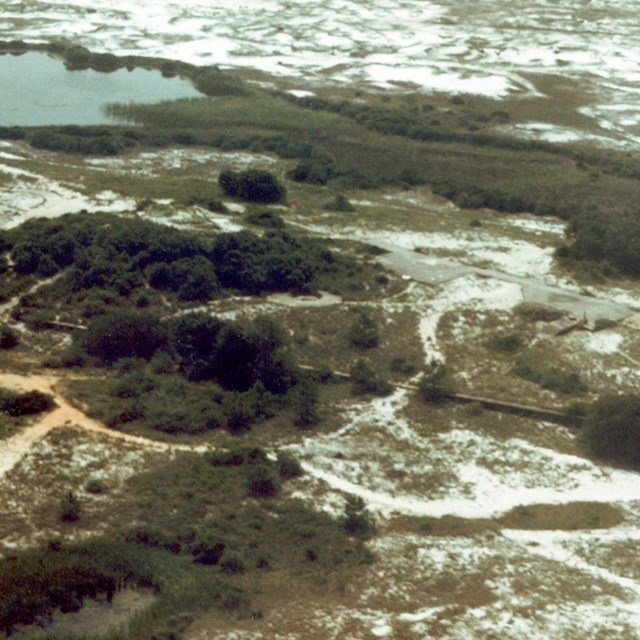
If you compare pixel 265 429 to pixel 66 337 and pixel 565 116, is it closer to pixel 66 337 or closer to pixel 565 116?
pixel 66 337

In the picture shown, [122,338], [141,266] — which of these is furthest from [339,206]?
[122,338]

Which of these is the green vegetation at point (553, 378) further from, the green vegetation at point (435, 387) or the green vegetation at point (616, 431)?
the green vegetation at point (616, 431)

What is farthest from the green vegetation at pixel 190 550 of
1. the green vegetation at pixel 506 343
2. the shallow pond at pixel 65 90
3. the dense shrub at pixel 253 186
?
the shallow pond at pixel 65 90

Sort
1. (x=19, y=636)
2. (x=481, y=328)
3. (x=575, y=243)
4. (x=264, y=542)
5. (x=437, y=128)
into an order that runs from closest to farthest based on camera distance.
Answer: (x=19, y=636) < (x=264, y=542) < (x=481, y=328) < (x=575, y=243) < (x=437, y=128)

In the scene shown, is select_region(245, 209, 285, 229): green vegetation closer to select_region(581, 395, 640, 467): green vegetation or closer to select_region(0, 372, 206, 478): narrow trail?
select_region(0, 372, 206, 478): narrow trail

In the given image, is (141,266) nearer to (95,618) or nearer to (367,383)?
(367,383)

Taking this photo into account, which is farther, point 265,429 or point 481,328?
point 481,328

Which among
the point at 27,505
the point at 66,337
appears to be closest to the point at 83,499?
the point at 27,505
